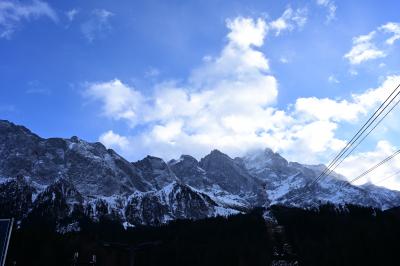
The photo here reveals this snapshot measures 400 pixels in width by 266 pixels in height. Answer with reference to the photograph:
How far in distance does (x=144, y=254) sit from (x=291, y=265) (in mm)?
49861

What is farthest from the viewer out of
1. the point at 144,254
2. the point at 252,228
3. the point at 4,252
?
the point at 252,228

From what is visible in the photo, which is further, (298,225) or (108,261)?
(298,225)

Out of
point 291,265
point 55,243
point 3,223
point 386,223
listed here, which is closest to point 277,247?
point 291,265

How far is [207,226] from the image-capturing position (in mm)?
194250

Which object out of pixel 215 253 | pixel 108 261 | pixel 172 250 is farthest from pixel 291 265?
pixel 108 261

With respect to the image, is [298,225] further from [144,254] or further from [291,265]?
[144,254]

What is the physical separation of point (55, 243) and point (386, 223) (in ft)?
330

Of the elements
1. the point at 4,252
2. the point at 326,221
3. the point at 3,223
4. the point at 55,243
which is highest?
the point at 326,221

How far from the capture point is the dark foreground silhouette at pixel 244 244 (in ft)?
397

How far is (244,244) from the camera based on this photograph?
538 feet

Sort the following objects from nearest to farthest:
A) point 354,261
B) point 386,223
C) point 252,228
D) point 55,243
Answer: point 354,261, point 55,243, point 386,223, point 252,228

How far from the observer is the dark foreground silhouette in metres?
121

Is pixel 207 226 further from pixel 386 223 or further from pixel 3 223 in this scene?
pixel 3 223

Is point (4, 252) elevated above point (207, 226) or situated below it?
below
